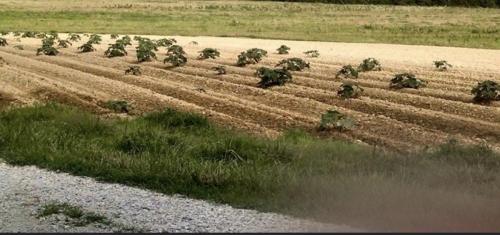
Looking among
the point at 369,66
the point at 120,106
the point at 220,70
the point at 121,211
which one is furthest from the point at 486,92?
the point at 121,211

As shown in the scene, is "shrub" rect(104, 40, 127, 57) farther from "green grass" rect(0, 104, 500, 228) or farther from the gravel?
the gravel

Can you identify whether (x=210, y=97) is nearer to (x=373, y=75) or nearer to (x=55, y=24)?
(x=373, y=75)

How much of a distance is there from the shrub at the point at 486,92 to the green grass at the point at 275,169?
6.21m

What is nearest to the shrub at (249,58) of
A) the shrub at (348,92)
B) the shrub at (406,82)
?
the shrub at (406,82)

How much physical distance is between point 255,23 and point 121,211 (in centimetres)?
4570

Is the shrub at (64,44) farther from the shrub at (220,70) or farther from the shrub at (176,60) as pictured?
the shrub at (220,70)

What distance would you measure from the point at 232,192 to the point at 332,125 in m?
6.99

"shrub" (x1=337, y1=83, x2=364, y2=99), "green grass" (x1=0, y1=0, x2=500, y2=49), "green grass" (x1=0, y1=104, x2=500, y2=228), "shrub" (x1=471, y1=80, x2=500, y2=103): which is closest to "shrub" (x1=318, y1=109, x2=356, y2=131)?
"green grass" (x1=0, y1=104, x2=500, y2=228)

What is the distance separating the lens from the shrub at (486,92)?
→ 18062mm

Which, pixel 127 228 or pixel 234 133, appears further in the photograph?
pixel 234 133

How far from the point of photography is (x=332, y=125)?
620 inches

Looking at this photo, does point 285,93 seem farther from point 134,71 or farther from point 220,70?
point 134,71

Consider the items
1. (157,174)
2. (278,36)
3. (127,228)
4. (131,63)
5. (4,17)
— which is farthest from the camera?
(4,17)

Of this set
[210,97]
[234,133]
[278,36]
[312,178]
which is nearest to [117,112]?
[210,97]
